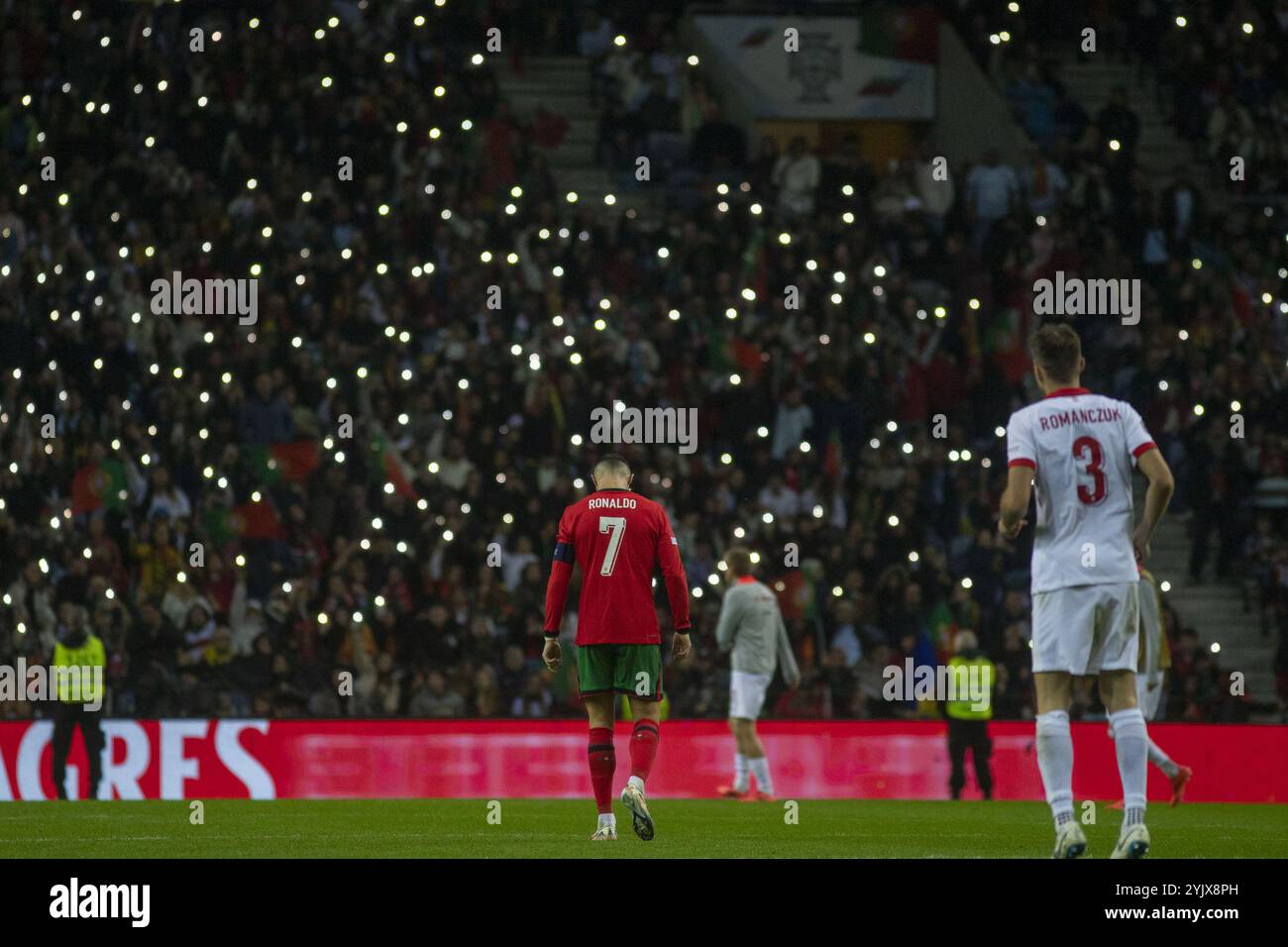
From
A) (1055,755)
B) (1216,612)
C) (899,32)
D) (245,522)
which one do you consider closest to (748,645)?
(245,522)

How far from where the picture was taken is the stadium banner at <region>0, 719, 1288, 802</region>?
2038 cm

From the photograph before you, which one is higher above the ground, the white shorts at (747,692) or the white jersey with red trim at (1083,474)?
the white jersey with red trim at (1083,474)

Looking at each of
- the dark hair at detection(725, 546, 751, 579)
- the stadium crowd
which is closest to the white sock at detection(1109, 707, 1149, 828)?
the dark hair at detection(725, 546, 751, 579)

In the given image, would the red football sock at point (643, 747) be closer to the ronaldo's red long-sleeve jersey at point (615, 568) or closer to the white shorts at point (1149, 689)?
the ronaldo's red long-sleeve jersey at point (615, 568)

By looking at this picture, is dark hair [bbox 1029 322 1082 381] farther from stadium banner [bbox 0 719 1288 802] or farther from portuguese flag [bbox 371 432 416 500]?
portuguese flag [bbox 371 432 416 500]

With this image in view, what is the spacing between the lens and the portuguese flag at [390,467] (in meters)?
24.4

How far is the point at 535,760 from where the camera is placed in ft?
67.6

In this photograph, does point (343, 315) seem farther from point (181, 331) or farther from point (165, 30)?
point (165, 30)

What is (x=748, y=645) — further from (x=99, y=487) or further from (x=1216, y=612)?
(x=99, y=487)

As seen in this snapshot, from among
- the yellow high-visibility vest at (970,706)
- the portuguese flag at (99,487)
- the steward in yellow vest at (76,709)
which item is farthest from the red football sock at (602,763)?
the portuguese flag at (99,487)

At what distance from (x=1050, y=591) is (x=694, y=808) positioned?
26.4ft

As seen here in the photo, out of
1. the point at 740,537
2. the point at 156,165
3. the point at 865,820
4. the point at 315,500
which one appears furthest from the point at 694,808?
the point at 156,165

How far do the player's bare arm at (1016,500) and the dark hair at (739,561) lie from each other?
903 cm

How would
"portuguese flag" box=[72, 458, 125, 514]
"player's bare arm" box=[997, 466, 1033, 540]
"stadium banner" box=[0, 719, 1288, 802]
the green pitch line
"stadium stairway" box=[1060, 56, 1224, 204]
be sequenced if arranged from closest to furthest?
1. "player's bare arm" box=[997, 466, 1033, 540]
2. the green pitch line
3. "stadium banner" box=[0, 719, 1288, 802]
4. "portuguese flag" box=[72, 458, 125, 514]
5. "stadium stairway" box=[1060, 56, 1224, 204]
